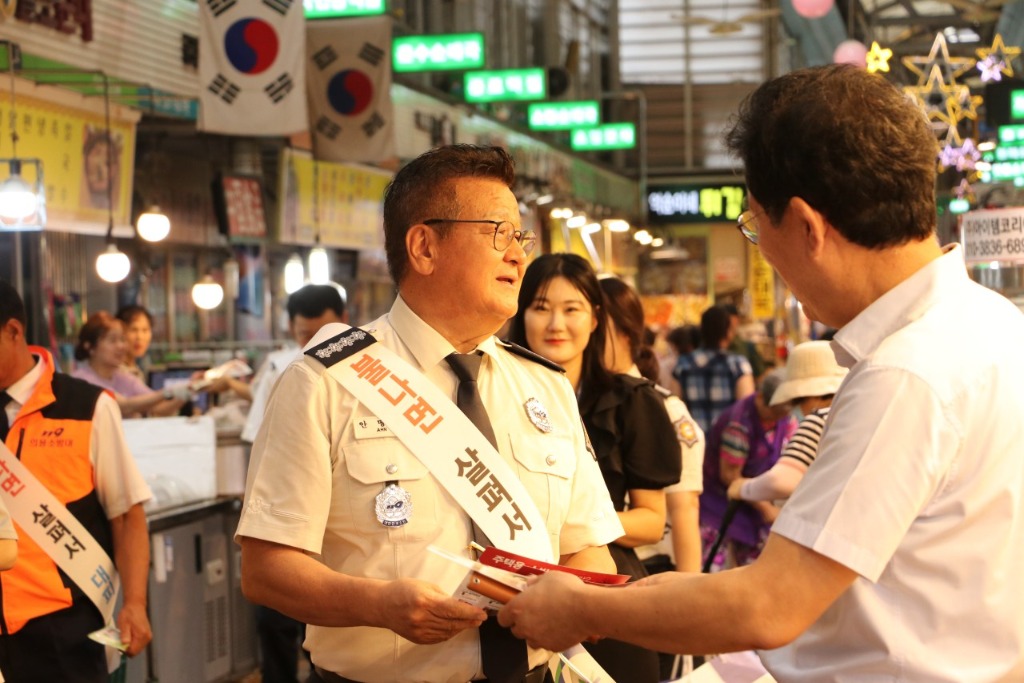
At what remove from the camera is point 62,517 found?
171 inches

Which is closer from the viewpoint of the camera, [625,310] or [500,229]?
[500,229]

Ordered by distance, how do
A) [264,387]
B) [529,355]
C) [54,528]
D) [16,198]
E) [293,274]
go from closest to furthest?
[529,355] → [54,528] → [264,387] → [16,198] → [293,274]

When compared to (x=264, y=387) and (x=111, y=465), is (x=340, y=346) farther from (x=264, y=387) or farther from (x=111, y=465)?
(x=264, y=387)

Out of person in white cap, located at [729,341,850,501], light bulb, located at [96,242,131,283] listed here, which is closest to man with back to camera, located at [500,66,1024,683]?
person in white cap, located at [729,341,850,501]

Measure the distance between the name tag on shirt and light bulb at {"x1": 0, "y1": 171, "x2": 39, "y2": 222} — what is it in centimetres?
586

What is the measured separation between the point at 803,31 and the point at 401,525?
105 ft

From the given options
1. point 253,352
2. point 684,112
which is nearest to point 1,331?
point 253,352

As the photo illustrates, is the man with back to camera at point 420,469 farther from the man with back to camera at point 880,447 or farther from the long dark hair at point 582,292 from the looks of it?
the long dark hair at point 582,292

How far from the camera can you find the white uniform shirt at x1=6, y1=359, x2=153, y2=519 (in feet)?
14.7

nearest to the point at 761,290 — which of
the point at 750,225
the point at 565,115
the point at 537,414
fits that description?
the point at 565,115

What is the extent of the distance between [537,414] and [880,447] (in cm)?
123

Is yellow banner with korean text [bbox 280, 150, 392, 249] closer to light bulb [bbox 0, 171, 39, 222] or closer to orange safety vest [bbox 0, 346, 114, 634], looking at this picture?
light bulb [bbox 0, 171, 39, 222]

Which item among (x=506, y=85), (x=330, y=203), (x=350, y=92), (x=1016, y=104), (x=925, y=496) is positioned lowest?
(x=925, y=496)

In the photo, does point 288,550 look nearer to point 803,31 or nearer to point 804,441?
point 804,441
